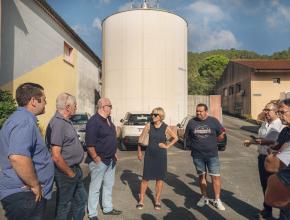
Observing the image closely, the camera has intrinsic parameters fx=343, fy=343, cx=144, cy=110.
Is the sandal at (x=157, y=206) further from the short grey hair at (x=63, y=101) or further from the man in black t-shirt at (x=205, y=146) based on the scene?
the short grey hair at (x=63, y=101)

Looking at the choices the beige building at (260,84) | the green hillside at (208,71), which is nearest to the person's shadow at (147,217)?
the beige building at (260,84)

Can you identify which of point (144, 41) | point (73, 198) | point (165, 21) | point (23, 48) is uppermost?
point (165, 21)

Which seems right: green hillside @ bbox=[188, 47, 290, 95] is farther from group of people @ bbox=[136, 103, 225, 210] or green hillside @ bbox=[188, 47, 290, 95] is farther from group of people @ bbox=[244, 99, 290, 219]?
group of people @ bbox=[244, 99, 290, 219]

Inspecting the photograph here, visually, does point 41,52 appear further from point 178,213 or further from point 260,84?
point 260,84

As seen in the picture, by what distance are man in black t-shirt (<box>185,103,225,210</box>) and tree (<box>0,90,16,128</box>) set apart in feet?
21.8

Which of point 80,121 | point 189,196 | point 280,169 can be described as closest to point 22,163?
point 280,169

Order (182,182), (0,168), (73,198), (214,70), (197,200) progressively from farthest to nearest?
(214,70)
(182,182)
(197,200)
(73,198)
(0,168)

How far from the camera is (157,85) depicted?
64.7ft

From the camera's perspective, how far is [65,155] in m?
4.25

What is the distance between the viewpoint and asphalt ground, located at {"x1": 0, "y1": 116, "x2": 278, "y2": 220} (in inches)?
228

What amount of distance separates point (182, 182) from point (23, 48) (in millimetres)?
9561

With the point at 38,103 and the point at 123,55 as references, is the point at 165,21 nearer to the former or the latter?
the point at 123,55

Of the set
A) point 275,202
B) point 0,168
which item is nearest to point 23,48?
point 0,168

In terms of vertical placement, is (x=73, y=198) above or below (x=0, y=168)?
below
